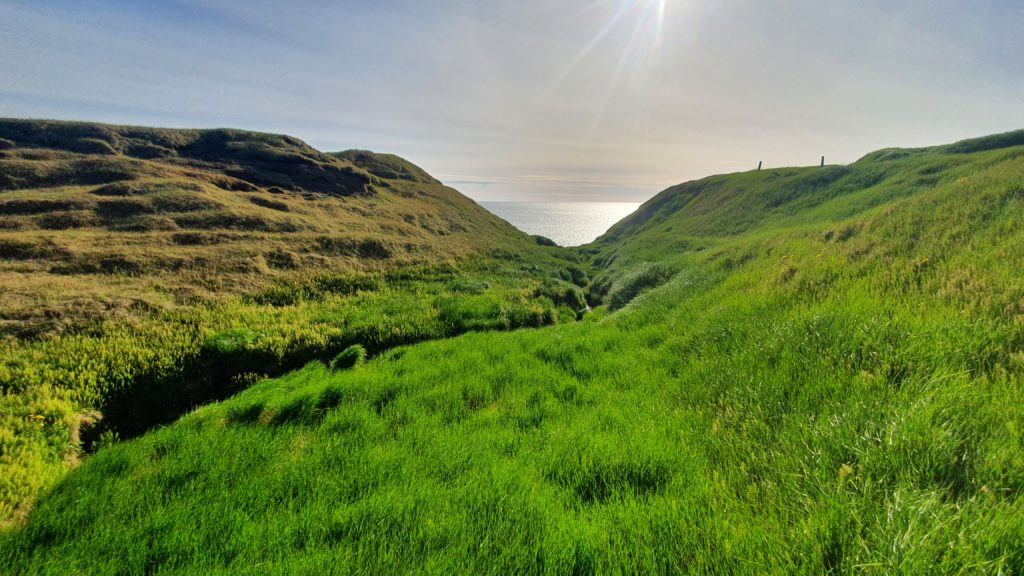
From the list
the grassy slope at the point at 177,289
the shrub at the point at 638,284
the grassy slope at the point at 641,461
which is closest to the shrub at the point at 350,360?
the grassy slope at the point at 641,461

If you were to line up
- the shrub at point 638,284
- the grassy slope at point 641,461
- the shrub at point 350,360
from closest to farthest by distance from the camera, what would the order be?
the grassy slope at point 641,461 → the shrub at point 350,360 → the shrub at point 638,284

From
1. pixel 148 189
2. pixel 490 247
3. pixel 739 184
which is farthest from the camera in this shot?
→ pixel 739 184

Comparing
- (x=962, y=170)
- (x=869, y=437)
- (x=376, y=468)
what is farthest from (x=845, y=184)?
(x=376, y=468)

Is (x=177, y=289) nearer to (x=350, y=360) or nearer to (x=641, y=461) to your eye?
(x=350, y=360)

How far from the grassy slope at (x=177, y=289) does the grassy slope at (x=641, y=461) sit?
87.6 inches

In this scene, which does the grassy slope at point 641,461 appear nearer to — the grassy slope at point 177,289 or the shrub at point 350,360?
the shrub at point 350,360

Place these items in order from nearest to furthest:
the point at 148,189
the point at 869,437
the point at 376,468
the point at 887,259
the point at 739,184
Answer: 1. the point at 869,437
2. the point at 376,468
3. the point at 887,259
4. the point at 148,189
5. the point at 739,184

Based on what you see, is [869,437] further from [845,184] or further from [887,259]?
[845,184]

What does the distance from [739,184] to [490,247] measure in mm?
38552

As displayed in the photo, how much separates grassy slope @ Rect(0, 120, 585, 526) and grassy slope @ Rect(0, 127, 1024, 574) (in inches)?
87.6

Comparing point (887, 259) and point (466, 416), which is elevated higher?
point (887, 259)

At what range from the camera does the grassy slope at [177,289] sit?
6.69 metres

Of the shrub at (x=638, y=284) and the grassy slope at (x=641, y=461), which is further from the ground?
the shrub at (x=638, y=284)

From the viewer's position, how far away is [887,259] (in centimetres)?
802
